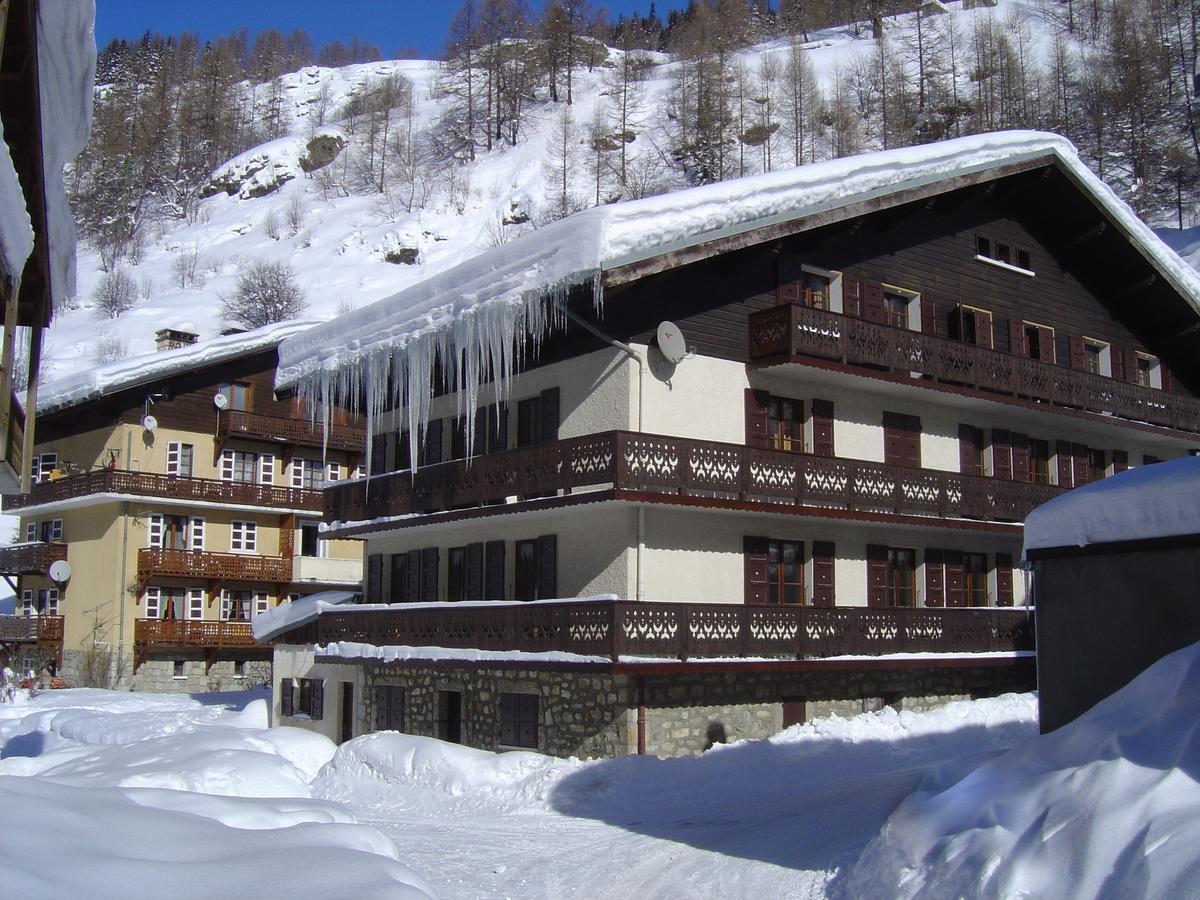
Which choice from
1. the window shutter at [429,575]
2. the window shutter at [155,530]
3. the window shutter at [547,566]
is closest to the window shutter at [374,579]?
the window shutter at [429,575]

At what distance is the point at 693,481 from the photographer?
2034cm

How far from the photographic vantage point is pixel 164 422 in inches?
1596

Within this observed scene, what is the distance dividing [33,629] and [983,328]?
3210 centimetres

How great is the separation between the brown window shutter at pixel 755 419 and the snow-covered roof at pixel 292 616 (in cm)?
1036

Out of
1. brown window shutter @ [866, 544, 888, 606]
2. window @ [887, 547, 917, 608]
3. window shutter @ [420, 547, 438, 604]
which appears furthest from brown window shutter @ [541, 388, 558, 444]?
window @ [887, 547, 917, 608]

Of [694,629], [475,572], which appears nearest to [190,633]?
[475,572]

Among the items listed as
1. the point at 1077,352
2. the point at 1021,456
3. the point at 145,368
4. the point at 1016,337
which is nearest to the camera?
the point at 1021,456

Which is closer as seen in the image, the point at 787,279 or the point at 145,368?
the point at 787,279

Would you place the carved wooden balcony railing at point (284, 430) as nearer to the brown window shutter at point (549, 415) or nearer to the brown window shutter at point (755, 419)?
the brown window shutter at point (549, 415)

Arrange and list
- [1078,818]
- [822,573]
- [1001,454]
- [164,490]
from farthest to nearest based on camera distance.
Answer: [164,490] → [1001,454] → [822,573] → [1078,818]

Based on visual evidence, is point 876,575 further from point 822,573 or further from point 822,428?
point 822,428

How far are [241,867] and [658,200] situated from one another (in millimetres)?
15281

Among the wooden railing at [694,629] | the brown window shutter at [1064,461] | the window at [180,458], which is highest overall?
the window at [180,458]

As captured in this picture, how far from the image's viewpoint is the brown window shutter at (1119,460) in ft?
96.2
